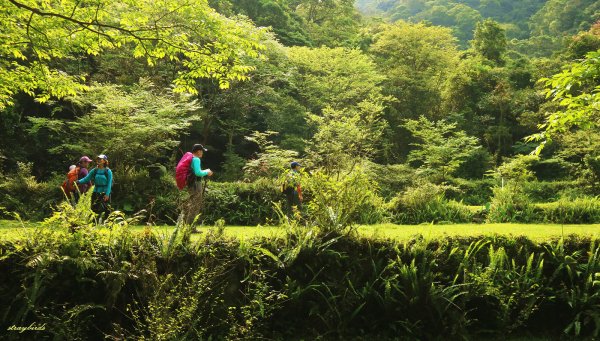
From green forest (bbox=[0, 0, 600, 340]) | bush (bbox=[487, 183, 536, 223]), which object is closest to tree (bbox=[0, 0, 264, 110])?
green forest (bbox=[0, 0, 600, 340])

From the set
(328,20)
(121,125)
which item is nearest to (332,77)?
(328,20)

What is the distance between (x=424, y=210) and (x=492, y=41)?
21919 millimetres

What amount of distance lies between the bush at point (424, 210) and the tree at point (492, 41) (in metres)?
20.8

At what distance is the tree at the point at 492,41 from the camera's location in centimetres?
2764

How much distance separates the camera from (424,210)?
37.7ft

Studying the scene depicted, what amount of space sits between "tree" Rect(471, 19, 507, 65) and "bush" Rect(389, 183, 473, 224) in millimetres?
20797

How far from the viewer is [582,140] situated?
1780 centimetres

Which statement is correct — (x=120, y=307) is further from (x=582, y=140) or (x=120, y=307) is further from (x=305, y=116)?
(x=582, y=140)

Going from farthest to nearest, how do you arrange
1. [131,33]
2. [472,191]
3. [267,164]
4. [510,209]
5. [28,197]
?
[472,191], [267,164], [28,197], [510,209], [131,33]

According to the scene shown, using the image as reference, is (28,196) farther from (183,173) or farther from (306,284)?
(306,284)

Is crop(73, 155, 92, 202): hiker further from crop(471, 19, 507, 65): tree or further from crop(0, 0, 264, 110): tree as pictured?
crop(471, 19, 507, 65): tree

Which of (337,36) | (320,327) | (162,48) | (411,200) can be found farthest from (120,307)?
(337,36)

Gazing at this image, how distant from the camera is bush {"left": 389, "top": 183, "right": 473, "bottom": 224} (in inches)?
445

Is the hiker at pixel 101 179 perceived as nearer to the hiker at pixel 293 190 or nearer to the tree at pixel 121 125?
the hiker at pixel 293 190
